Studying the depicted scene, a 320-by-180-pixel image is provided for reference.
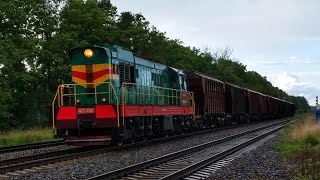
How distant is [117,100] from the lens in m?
15.2

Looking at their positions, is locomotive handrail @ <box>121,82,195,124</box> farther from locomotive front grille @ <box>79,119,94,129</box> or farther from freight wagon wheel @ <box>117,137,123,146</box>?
freight wagon wheel @ <box>117,137,123,146</box>

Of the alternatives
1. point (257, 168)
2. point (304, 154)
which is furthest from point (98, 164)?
point (304, 154)

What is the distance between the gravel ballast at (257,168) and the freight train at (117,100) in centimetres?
458

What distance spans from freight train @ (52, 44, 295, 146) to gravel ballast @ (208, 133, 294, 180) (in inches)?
180

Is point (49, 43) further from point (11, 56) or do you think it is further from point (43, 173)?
point (43, 173)

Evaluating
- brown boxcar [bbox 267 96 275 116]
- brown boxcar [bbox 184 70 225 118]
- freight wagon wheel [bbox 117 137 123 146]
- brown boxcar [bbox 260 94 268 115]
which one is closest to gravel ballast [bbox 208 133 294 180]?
freight wagon wheel [bbox 117 137 123 146]

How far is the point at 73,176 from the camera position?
33.1 feet

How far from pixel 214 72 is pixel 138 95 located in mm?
66723

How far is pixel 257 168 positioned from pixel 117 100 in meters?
5.73

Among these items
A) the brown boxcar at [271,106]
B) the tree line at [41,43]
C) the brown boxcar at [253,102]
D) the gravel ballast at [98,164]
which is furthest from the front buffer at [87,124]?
the brown boxcar at [271,106]

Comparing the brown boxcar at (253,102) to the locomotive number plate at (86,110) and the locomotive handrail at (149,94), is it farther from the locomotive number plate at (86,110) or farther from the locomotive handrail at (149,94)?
the locomotive number plate at (86,110)

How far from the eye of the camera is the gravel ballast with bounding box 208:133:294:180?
9906 mm

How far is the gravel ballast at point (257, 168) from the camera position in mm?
9906

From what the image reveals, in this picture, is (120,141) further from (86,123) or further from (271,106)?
(271,106)
